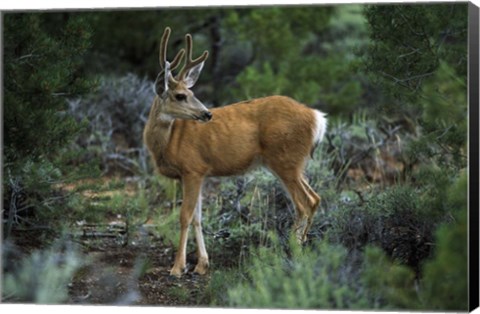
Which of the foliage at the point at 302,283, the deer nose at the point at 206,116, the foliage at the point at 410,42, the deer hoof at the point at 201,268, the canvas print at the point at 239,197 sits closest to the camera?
the foliage at the point at 302,283

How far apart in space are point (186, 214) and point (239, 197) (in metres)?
1.46

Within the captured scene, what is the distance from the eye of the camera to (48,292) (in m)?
8.41

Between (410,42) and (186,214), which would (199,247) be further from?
(410,42)

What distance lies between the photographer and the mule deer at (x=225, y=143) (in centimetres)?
893

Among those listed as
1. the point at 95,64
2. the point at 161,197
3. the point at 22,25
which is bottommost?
the point at 161,197

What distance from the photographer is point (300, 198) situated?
29.5ft

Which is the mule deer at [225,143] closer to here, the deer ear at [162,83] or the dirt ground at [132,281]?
the deer ear at [162,83]

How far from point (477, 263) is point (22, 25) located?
4187 mm

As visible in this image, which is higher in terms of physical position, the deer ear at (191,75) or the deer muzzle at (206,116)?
the deer ear at (191,75)

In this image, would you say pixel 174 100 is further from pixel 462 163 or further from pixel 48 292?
pixel 462 163

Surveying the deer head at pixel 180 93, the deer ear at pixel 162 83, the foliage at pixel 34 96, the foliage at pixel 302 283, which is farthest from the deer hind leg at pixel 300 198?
the foliage at pixel 34 96

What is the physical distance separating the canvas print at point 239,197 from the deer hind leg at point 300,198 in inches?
0.5

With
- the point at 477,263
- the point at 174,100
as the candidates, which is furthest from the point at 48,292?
the point at 477,263

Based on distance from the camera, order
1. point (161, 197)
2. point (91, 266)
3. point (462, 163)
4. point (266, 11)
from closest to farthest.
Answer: point (462, 163)
point (91, 266)
point (161, 197)
point (266, 11)
